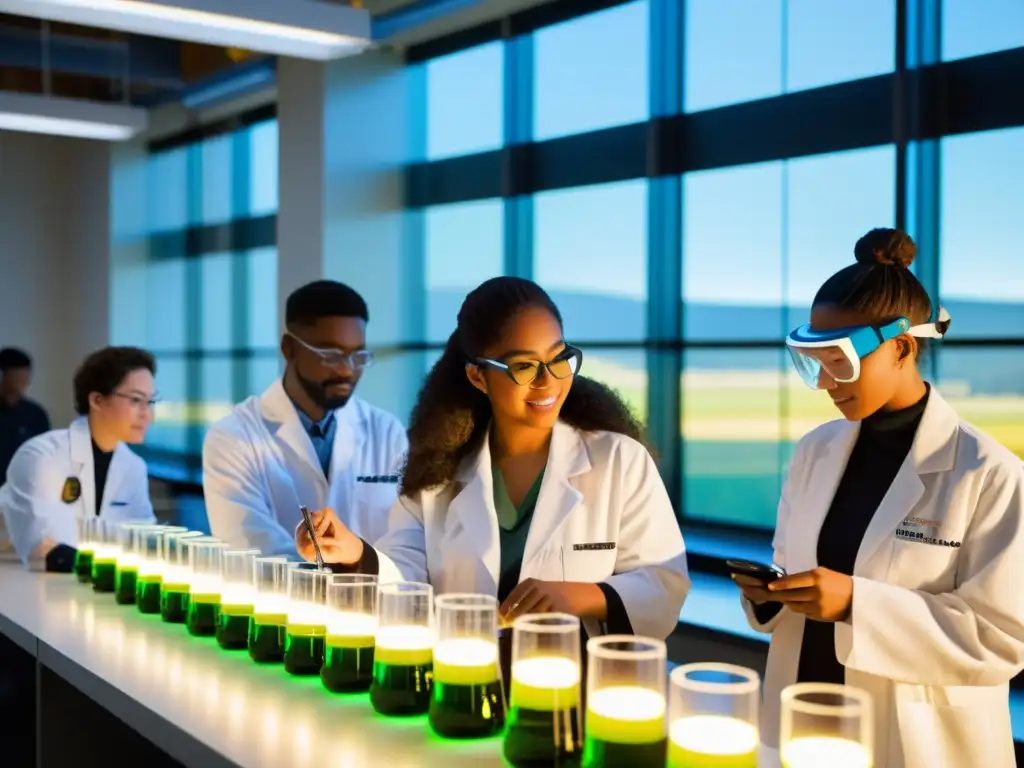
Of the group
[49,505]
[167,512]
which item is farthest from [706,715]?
[167,512]

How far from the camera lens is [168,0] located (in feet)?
15.3

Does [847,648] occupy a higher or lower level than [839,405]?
lower

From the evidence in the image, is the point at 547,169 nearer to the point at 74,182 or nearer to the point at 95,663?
the point at 95,663

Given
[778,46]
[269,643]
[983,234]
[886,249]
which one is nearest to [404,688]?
[269,643]

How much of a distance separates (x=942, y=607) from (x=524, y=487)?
0.97 meters

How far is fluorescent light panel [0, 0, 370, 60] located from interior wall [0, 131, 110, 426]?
25.2 ft

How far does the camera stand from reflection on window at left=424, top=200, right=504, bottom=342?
7.95 m

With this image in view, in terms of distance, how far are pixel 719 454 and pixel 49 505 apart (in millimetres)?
4125

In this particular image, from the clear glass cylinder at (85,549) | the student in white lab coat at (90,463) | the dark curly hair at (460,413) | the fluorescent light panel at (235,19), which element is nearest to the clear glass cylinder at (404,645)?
the dark curly hair at (460,413)

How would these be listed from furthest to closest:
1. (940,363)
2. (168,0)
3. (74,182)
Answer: (74,182), (940,363), (168,0)

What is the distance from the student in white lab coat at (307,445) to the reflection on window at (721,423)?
9.09 feet

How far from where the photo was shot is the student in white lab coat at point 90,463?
13.4 ft

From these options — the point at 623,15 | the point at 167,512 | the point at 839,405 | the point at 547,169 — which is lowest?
the point at 167,512

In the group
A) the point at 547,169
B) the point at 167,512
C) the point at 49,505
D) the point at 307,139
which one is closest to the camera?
the point at 49,505
